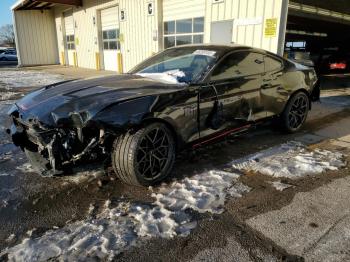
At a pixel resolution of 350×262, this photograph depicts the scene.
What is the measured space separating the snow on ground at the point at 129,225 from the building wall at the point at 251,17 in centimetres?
626

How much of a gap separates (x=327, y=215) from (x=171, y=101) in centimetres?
186

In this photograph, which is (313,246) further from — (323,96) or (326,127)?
(323,96)

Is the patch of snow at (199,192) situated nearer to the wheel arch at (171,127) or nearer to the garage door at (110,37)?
the wheel arch at (171,127)

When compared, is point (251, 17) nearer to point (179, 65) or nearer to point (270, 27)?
point (270, 27)

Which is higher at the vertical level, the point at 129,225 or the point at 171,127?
the point at 171,127

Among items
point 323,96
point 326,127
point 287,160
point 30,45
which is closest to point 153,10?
point 323,96

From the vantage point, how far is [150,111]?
3074 mm

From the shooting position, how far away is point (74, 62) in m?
22.5

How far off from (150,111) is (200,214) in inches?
43.9

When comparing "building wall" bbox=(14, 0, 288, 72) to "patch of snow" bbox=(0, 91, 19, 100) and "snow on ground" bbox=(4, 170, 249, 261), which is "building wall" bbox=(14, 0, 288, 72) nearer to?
"patch of snow" bbox=(0, 91, 19, 100)

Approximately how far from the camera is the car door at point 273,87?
445cm

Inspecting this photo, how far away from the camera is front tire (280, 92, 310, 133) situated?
16.3 feet

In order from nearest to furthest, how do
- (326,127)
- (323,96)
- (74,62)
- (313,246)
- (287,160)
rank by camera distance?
(313,246) < (287,160) < (326,127) < (323,96) < (74,62)

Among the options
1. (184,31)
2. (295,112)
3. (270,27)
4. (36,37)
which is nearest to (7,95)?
(184,31)
